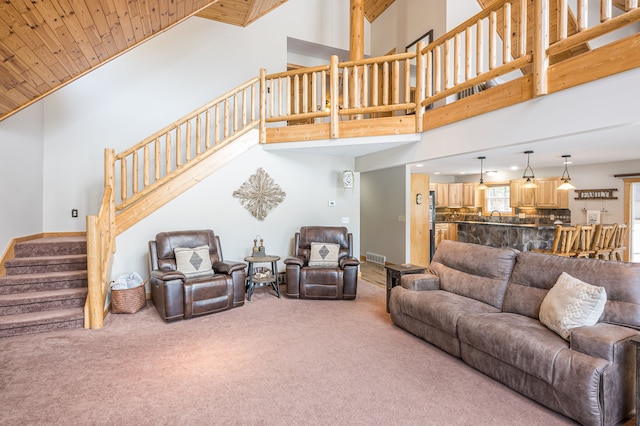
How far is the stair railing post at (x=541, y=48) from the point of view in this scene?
9.59 feet

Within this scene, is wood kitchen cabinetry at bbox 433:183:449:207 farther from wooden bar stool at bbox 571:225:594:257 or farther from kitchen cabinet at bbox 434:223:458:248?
wooden bar stool at bbox 571:225:594:257

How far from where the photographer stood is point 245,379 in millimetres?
2602

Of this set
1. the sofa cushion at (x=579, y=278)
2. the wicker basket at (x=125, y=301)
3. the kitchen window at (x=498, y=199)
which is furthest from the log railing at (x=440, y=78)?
the kitchen window at (x=498, y=199)

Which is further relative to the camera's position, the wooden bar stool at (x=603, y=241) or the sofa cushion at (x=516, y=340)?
the wooden bar stool at (x=603, y=241)

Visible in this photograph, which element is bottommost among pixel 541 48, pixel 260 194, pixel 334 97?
pixel 260 194

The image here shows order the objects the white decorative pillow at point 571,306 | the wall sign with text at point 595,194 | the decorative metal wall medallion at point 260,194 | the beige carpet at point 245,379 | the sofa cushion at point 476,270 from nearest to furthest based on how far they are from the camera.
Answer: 1. the beige carpet at point 245,379
2. the white decorative pillow at point 571,306
3. the sofa cushion at point 476,270
4. the decorative metal wall medallion at point 260,194
5. the wall sign with text at point 595,194

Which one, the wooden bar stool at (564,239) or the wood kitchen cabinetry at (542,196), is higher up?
the wood kitchen cabinetry at (542,196)

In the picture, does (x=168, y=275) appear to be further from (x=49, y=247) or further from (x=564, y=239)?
(x=564, y=239)

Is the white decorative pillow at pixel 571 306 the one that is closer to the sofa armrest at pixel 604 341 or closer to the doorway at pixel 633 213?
the sofa armrest at pixel 604 341

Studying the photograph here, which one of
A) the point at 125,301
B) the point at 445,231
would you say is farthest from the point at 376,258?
the point at 125,301

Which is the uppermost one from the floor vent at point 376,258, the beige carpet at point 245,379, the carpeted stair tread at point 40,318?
the floor vent at point 376,258

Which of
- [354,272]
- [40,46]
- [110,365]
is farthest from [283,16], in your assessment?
[110,365]

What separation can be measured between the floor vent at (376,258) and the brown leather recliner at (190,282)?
3540 millimetres

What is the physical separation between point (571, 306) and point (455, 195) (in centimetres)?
729
